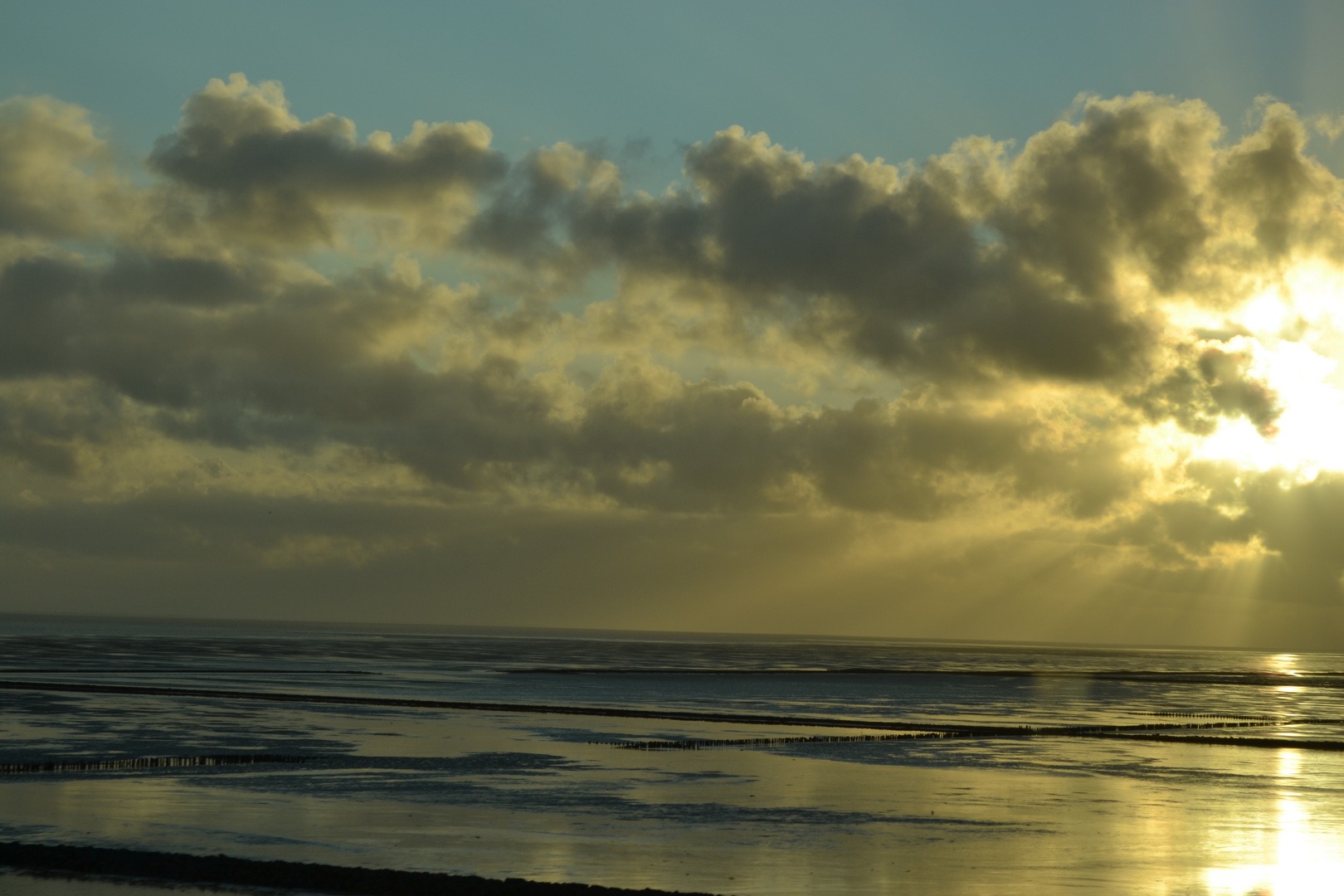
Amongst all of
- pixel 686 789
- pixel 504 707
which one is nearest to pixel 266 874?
pixel 686 789

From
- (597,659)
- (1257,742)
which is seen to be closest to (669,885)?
(1257,742)

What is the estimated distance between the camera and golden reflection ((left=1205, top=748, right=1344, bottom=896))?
1853 centimetres

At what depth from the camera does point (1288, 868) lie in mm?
20250

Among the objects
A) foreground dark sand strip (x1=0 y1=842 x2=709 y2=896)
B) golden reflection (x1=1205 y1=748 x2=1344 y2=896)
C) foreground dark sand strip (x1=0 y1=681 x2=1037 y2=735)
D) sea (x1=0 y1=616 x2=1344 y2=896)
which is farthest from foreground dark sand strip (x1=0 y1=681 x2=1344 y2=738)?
foreground dark sand strip (x1=0 y1=842 x2=709 y2=896)

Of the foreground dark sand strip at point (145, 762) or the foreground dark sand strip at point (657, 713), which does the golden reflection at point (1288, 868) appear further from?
the foreground dark sand strip at point (145, 762)

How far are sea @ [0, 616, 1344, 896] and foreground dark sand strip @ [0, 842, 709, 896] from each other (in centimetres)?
55

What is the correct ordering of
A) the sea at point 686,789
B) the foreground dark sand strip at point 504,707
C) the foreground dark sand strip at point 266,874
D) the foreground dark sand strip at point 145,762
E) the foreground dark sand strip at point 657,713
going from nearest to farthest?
the foreground dark sand strip at point 266,874, the sea at point 686,789, the foreground dark sand strip at point 145,762, the foreground dark sand strip at point 657,713, the foreground dark sand strip at point 504,707

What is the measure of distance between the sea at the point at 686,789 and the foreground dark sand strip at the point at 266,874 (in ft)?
1.81

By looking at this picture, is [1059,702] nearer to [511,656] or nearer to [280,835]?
[280,835]

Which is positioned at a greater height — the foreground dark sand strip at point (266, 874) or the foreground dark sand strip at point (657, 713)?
the foreground dark sand strip at point (266, 874)

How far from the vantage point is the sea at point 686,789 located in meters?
19.7

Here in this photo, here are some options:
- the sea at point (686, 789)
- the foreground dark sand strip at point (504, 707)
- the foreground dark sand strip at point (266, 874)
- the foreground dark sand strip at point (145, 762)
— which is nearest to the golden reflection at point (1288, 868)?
the sea at point (686, 789)

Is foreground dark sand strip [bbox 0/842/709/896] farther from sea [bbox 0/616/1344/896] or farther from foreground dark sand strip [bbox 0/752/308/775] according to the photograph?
foreground dark sand strip [bbox 0/752/308/775]

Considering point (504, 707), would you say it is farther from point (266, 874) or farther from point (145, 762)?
point (266, 874)
